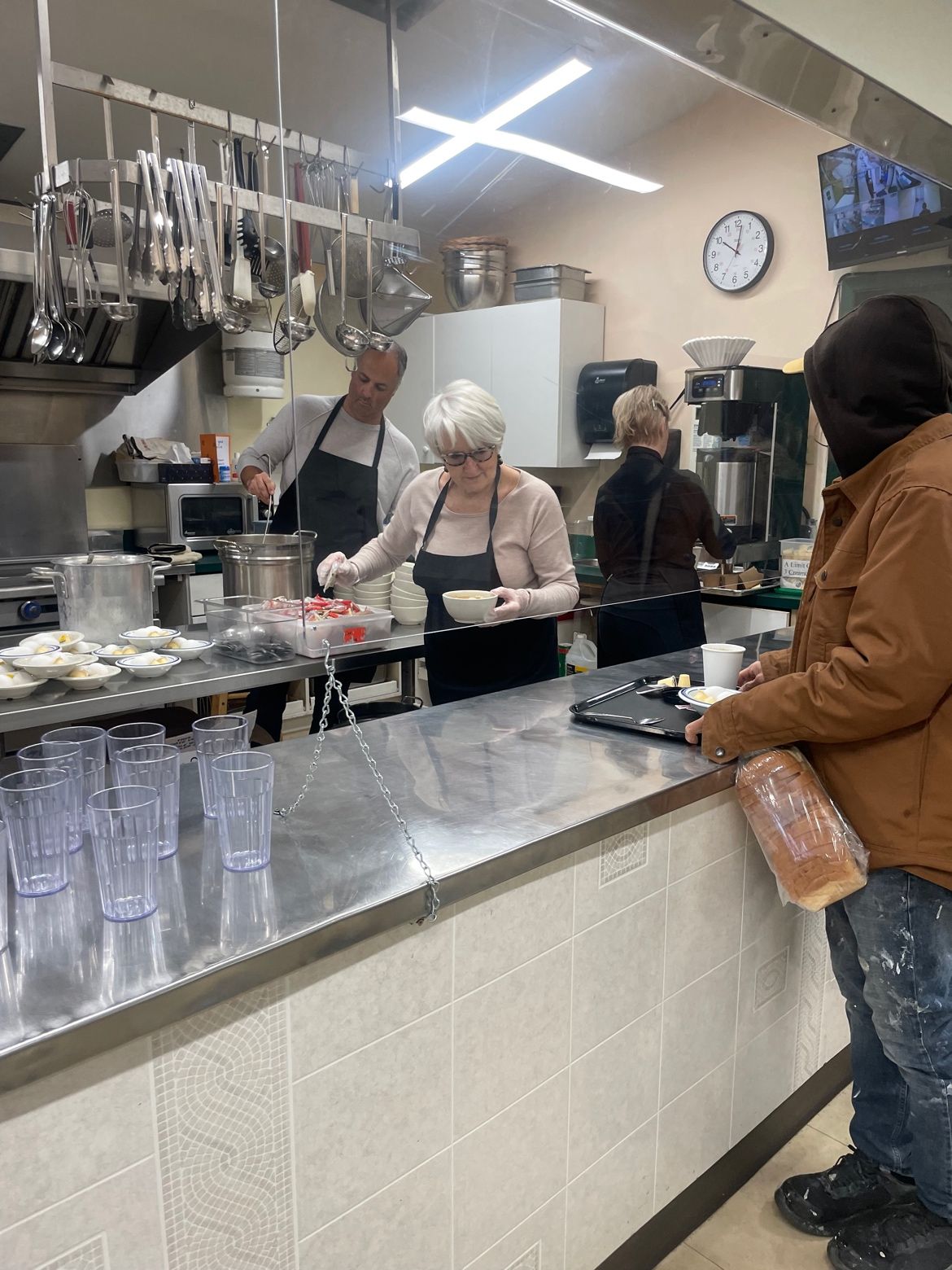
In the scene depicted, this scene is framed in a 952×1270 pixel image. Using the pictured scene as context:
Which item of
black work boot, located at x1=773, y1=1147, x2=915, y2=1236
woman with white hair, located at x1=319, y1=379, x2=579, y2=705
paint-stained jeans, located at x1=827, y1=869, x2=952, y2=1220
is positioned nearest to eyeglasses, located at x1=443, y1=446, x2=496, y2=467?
woman with white hair, located at x1=319, y1=379, x2=579, y2=705

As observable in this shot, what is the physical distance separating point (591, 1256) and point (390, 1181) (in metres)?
0.57

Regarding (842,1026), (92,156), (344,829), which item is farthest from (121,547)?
(842,1026)

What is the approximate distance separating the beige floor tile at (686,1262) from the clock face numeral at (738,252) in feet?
8.05

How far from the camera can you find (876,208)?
292 cm

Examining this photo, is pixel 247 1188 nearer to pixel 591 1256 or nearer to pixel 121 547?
pixel 591 1256

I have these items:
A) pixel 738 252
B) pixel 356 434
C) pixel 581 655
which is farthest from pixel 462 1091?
pixel 738 252

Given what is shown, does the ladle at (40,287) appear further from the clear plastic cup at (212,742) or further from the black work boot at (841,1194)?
the black work boot at (841,1194)

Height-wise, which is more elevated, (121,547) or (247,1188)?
(121,547)

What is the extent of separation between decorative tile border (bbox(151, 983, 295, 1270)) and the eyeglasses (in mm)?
1367

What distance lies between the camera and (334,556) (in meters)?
2.05

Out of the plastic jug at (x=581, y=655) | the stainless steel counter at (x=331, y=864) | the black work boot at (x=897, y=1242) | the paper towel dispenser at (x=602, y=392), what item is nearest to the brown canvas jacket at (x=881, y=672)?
the stainless steel counter at (x=331, y=864)

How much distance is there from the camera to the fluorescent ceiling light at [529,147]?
1971 millimetres

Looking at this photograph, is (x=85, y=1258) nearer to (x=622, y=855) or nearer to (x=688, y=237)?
(x=622, y=855)

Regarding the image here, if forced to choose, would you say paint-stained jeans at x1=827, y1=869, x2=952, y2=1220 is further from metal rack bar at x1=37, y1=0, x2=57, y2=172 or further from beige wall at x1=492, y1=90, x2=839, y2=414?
metal rack bar at x1=37, y1=0, x2=57, y2=172
